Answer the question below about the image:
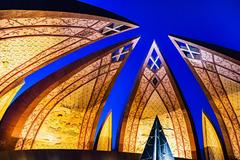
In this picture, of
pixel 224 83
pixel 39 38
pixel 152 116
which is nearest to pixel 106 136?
pixel 152 116

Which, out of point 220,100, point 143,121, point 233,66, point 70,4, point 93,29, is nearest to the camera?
point 70,4

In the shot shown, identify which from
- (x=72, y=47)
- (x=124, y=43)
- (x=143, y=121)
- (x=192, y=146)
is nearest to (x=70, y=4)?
(x=72, y=47)

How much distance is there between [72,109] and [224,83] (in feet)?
16.8

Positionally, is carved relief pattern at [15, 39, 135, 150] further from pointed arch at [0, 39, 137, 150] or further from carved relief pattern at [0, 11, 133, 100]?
carved relief pattern at [0, 11, 133, 100]

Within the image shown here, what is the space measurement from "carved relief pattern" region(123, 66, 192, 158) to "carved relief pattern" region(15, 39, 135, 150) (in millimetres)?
1262

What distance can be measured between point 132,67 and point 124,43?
4.51 feet

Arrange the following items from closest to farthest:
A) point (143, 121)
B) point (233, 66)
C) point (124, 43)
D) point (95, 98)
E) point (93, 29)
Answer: point (93, 29), point (233, 66), point (124, 43), point (95, 98), point (143, 121)

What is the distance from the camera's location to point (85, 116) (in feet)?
32.8

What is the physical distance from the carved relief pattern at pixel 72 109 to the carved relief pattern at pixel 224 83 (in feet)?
8.92

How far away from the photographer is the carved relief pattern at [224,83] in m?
7.72

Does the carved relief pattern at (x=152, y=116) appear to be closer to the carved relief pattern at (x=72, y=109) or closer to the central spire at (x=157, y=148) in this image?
the carved relief pattern at (x=72, y=109)

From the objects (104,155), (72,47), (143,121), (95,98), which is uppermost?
(72,47)

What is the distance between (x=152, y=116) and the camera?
10.5m

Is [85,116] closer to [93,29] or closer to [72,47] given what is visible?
[72,47]
